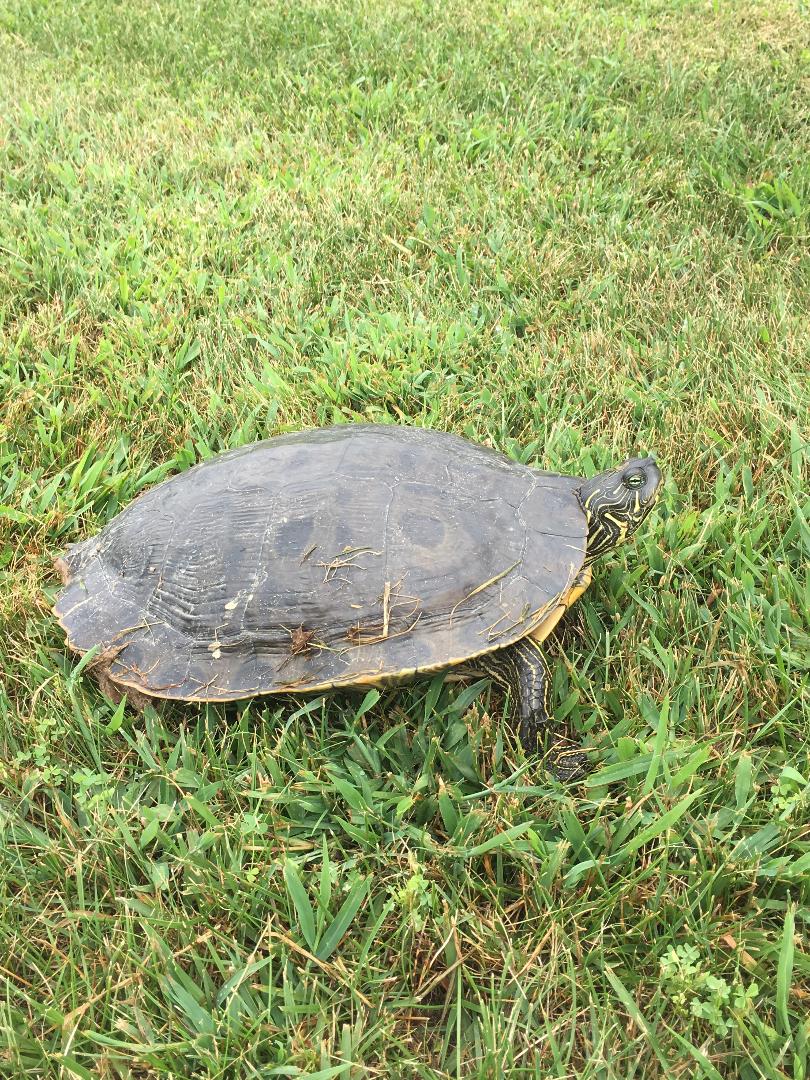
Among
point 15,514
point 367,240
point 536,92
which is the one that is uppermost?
point 536,92

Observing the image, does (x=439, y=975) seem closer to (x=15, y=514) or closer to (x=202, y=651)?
(x=202, y=651)

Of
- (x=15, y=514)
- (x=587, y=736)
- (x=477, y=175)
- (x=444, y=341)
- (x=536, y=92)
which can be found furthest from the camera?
(x=536, y=92)

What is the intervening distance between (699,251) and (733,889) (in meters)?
3.42

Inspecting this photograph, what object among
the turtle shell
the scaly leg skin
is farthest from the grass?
the turtle shell

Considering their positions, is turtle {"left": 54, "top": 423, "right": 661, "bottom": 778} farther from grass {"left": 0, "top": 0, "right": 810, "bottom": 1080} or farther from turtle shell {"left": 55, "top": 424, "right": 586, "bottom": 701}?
grass {"left": 0, "top": 0, "right": 810, "bottom": 1080}

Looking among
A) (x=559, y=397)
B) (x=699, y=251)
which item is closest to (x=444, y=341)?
(x=559, y=397)

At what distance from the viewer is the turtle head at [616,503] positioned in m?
2.61

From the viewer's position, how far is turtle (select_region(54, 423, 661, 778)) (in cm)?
233

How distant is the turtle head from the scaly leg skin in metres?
0.42

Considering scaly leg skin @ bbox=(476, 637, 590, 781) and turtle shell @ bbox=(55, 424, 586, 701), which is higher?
turtle shell @ bbox=(55, 424, 586, 701)

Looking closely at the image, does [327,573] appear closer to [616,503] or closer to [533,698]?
[533,698]

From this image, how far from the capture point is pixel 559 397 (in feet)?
11.7

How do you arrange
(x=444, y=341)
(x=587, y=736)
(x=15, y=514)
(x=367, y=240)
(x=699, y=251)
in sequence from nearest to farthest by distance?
(x=587, y=736)
(x=15, y=514)
(x=444, y=341)
(x=699, y=251)
(x=367, y=240)

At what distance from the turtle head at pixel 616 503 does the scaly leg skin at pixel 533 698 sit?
0.42 m
